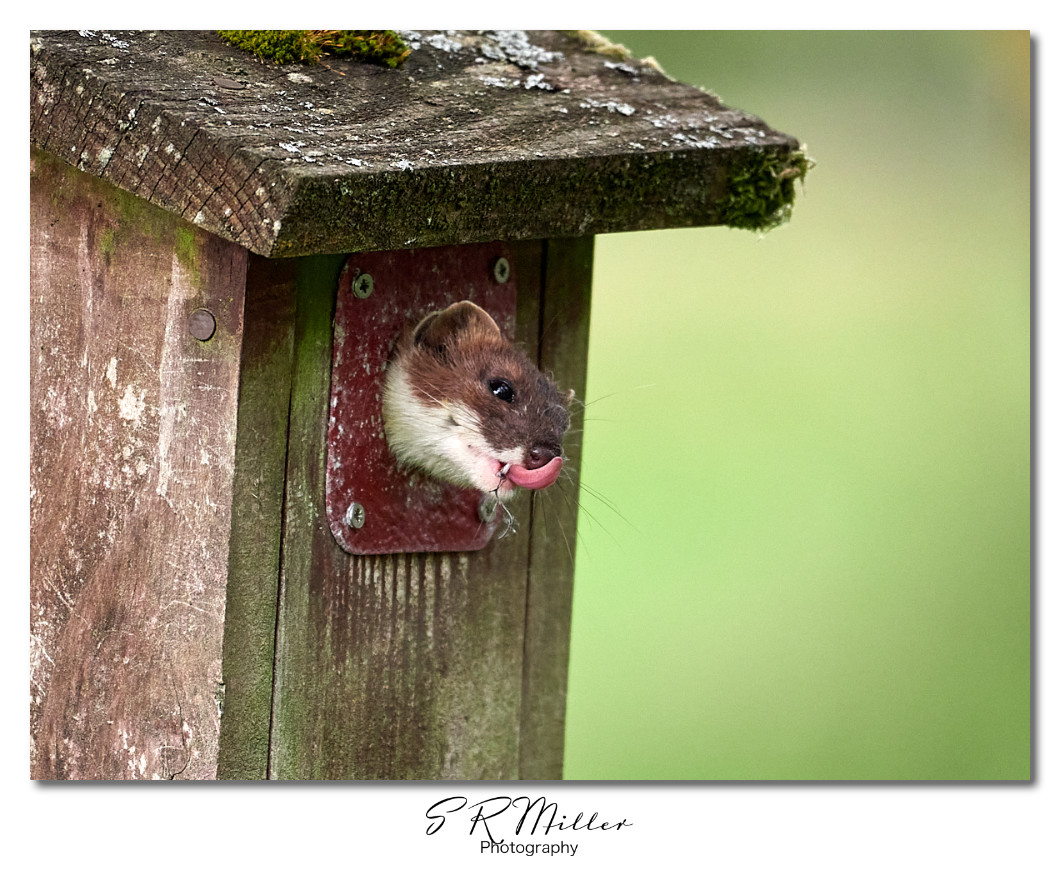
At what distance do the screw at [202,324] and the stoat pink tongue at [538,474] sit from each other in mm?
524

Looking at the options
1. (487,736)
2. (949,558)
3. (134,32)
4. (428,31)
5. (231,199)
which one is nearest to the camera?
(231,199)

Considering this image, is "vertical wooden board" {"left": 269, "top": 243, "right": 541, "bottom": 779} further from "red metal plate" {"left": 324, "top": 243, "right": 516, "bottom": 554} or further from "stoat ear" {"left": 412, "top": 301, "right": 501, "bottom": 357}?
"stoat ear" {"left": 412, "top": 301, "right": 501, "bottom": 357}

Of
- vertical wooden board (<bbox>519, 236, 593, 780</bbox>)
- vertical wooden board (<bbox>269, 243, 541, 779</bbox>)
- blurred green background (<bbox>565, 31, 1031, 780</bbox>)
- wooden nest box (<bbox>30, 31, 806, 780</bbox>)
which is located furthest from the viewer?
blurred green background (<bbox>565, 31, 1031, 780</bbox>)

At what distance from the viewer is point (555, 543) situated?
2729 mm

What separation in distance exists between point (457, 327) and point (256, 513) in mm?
443

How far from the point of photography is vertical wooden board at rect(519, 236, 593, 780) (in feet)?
8.62

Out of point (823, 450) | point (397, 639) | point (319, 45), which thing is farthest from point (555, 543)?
point (823, 450)

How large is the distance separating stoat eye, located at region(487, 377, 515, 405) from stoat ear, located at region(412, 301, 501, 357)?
0.09 metres

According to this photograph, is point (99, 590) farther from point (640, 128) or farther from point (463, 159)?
point (640, 128)

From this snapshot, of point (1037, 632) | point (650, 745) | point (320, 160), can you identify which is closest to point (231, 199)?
point (320, 160)

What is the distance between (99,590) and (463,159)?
0.96m

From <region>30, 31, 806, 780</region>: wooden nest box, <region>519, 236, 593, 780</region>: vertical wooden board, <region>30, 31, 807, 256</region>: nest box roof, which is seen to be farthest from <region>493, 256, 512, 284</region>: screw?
<region>30, 31, 807, 256</region>: nest box roof

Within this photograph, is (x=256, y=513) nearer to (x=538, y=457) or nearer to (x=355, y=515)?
(x=355, y=515)

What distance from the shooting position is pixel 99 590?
228 centimetres
